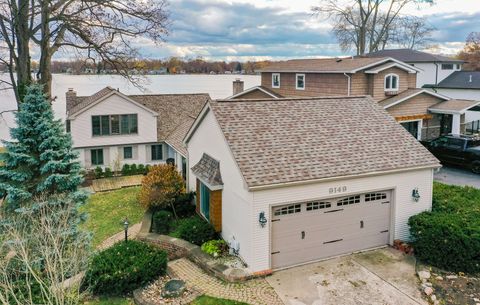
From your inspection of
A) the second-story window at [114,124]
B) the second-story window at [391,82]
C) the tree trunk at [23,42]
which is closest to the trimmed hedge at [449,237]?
the second-story window at [391,82]

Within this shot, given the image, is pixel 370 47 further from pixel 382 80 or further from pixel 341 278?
pixel 341 278

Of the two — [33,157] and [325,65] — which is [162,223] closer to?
[33,157]

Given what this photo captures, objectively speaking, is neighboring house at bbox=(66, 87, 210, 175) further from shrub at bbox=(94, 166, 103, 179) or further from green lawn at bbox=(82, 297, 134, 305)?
green lawn at bbox=(82, 297, 134, 305)

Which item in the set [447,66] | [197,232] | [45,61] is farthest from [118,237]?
[447,66]

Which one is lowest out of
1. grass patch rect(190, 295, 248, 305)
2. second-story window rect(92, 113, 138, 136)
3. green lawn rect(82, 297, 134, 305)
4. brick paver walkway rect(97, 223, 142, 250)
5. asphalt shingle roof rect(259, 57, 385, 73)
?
brick paver walkway rect(97, 223, 142, 250)

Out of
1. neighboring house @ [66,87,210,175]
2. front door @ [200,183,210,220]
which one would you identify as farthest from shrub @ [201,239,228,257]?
neighboring house @ [66,87,210,175]

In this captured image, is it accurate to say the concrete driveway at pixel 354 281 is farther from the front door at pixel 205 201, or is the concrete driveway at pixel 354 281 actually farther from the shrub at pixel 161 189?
the shrub at pixel 161 189

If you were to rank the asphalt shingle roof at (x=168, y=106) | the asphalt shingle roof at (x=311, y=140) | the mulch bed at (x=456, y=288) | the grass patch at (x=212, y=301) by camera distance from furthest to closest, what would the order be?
the asphalt shingle roof at (x=168, y=106) < the asphalt shingle roof at (x=311, y=140) < the mulch bed at (x=456, y=288) < the grass patch at (x=212, y=301)
